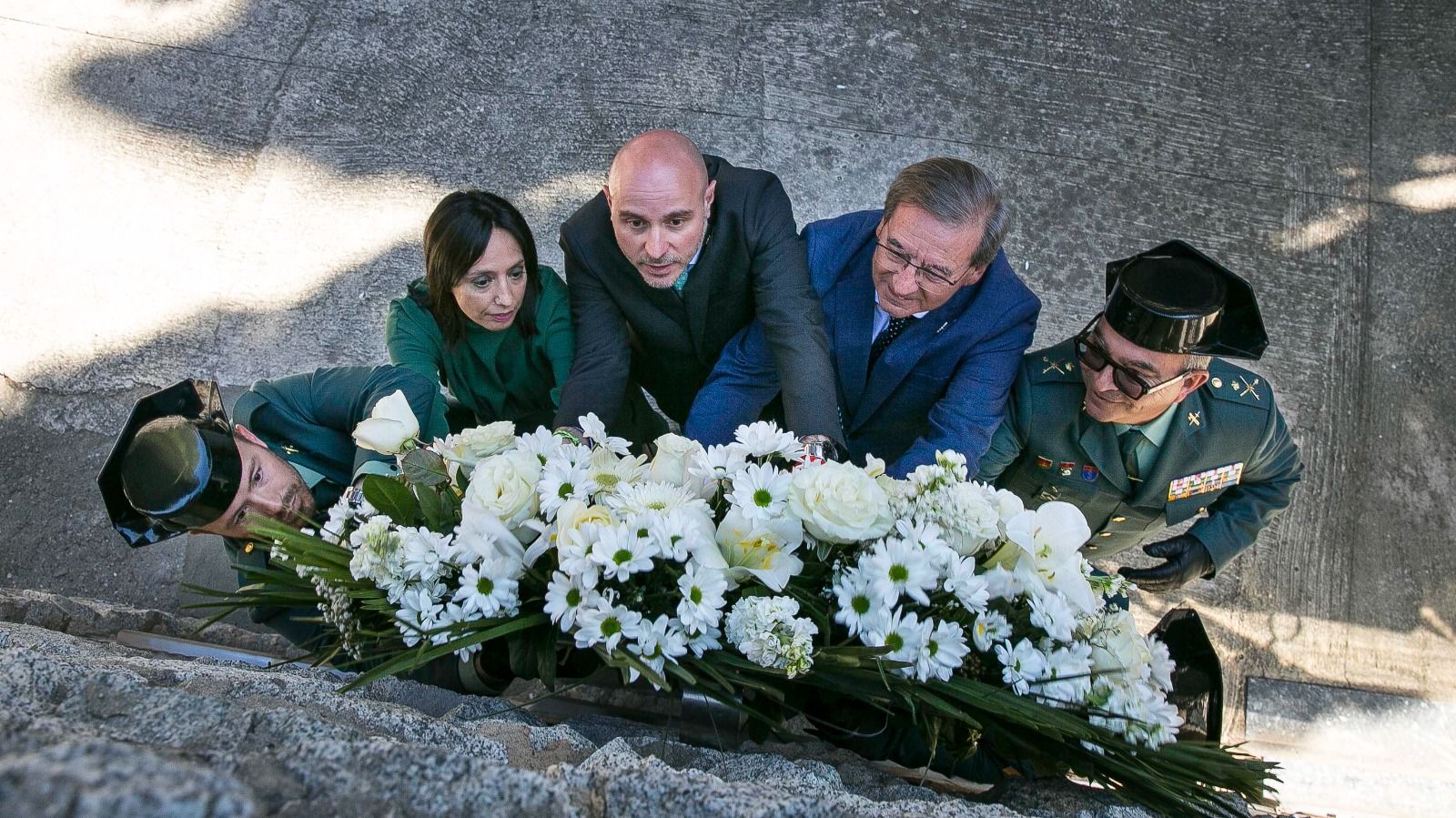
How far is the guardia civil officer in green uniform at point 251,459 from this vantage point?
1777 millimetres

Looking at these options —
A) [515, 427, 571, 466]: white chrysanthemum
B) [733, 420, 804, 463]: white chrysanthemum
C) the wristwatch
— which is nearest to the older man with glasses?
the wristwatch

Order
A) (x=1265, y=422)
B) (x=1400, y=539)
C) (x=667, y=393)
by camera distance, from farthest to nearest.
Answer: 1. (x=1400, y=539)
2. (x=667, y=393)
3. (x=1265, y=422)

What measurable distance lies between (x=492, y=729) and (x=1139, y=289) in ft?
5.22

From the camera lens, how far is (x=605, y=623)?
1.30 metres

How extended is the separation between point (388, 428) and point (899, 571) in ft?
2.81

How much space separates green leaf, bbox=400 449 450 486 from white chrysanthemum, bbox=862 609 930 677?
0.74 m

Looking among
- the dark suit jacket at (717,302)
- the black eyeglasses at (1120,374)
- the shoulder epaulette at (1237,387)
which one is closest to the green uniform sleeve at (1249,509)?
the shoulder epaulette at (1237,387)

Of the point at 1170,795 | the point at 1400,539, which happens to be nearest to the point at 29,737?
the point at 1170,795

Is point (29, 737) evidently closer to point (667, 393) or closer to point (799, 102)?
point (667, 393)

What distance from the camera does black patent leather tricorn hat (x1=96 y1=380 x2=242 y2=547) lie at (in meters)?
1.77

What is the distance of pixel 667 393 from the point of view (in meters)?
2.93

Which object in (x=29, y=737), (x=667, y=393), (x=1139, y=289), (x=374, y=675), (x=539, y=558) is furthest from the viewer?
(x=667, y=393)

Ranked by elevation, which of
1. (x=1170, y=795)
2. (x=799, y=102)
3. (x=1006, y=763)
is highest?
(x=799, y=102)

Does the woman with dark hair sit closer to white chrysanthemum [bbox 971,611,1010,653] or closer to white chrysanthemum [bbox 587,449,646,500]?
white chrysanthemum [bbox 587,449,646,500]
